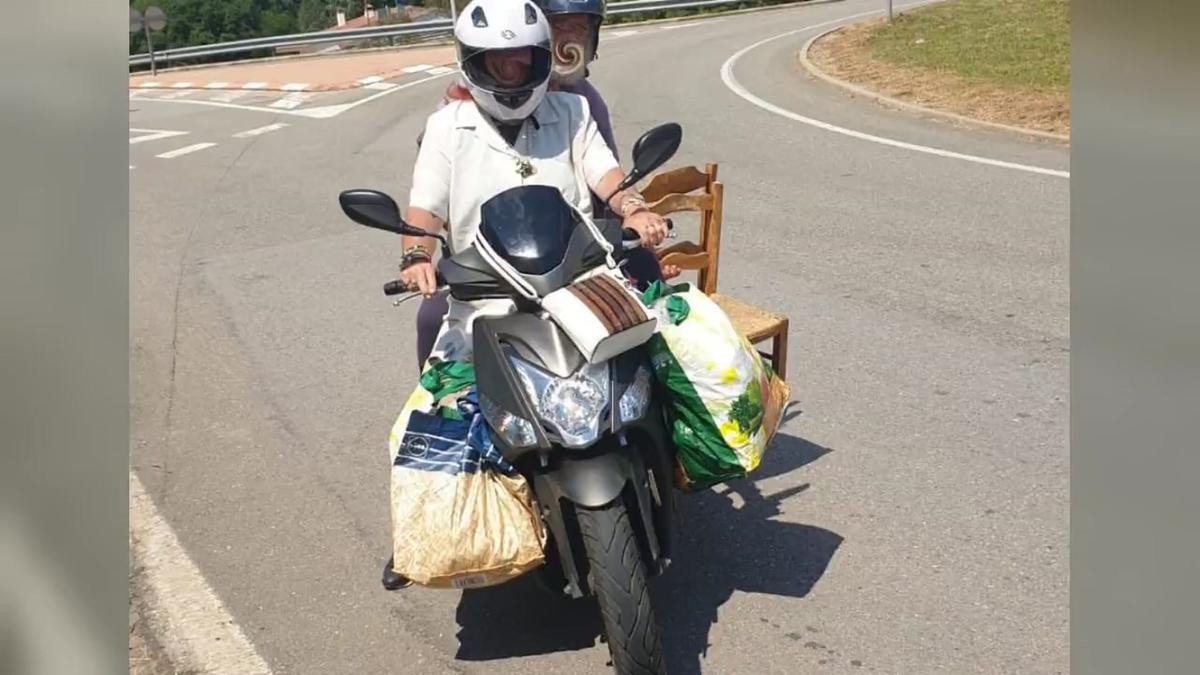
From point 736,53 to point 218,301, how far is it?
1520 cm

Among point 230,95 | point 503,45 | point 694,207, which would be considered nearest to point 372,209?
point 503,45

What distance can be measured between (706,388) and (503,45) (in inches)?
45.0

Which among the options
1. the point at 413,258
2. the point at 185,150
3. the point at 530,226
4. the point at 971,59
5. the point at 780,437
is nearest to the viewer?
the point at 530,226

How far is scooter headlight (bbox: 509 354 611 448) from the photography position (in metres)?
3.11

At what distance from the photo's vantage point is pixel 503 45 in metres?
3.62

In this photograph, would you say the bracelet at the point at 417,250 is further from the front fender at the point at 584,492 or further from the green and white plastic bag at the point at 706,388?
the front fender at the point at 584,492

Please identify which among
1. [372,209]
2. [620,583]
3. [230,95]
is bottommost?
[620,583]

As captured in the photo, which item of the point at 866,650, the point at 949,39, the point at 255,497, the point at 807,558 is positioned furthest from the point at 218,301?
the point at 949,39

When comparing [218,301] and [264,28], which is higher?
[264,28]

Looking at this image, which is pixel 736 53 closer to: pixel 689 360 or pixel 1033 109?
pixel 1033 109

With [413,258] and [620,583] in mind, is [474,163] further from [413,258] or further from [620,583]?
[620,583]

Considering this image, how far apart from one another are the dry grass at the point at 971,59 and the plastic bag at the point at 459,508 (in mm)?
8796
